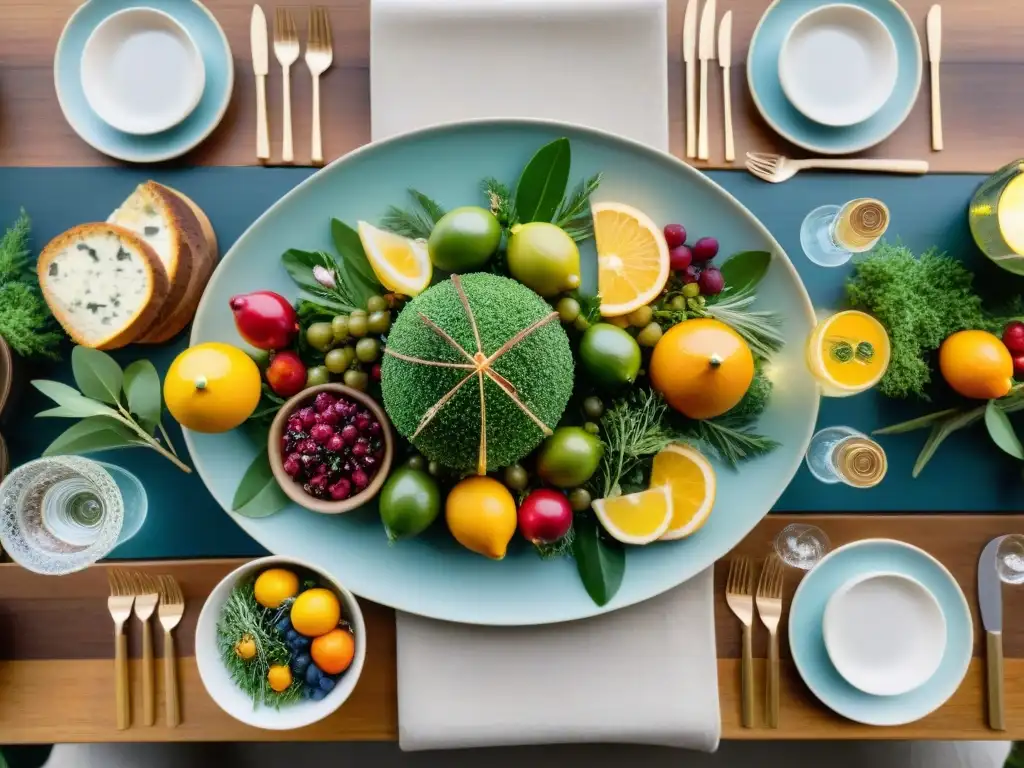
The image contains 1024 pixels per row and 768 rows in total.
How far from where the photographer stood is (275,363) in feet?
3.34

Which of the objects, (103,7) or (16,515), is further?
(103,7)

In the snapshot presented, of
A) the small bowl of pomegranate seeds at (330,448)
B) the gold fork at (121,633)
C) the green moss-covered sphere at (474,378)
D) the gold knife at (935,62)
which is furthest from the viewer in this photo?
the gold knife at (935,62)

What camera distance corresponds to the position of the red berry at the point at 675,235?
1058 mm

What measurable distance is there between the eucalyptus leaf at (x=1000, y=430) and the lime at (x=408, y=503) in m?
0.90

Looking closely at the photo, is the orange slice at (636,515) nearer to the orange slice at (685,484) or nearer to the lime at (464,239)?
the orange slice at (685,484)

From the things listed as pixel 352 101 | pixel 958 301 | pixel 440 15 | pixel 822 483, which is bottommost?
pixel 822 483

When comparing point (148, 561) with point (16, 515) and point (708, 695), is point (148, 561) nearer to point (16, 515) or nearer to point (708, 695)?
point (16, 515)

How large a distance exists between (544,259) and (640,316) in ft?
0.59

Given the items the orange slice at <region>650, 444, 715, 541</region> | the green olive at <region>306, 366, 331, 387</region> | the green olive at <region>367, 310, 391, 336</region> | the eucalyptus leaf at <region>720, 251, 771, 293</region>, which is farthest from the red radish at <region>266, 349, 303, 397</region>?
the eucalyptus leaf at <region>720, 251, 771, 293</region>

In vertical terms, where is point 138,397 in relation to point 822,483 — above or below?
above

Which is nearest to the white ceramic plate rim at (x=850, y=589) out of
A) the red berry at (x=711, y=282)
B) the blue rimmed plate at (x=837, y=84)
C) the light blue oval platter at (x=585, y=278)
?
the light blue oval platter at (x=585, y=278)

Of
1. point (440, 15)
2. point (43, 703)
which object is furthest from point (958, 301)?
point (43, 703)

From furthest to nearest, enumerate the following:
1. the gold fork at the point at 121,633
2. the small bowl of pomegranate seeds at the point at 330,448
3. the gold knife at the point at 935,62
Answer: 1. the gold knife at the point at 935,62
2. the gold fork at the point at 121,633
3. the small bowl of pomegranate seeds at the point at 330,448

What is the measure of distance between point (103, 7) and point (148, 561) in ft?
3.06
